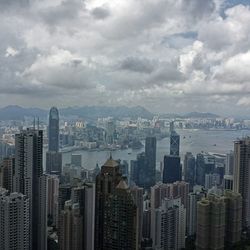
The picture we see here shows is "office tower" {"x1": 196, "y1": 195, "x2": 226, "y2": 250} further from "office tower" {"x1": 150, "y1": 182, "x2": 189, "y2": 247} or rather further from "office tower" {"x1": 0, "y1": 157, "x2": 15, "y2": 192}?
"office tower" {"x1": 0, "y1": 157, "x2": 15, "y2": 192}

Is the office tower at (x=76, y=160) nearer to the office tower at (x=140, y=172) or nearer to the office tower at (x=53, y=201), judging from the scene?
the office tower at (x=140, y=172)

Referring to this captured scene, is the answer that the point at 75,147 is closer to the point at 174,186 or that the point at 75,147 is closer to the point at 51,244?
the point at 174,186

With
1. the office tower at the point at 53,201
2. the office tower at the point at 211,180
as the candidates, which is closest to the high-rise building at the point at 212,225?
the office tower at the point at 53,201

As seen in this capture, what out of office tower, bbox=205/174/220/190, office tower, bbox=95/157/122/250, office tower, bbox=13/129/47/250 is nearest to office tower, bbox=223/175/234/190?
office tower, bbox=205/174/220/190

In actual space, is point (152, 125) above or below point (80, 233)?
above

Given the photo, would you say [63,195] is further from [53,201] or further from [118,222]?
[118,222]

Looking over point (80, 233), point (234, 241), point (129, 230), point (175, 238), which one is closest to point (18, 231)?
point (80, 233)
